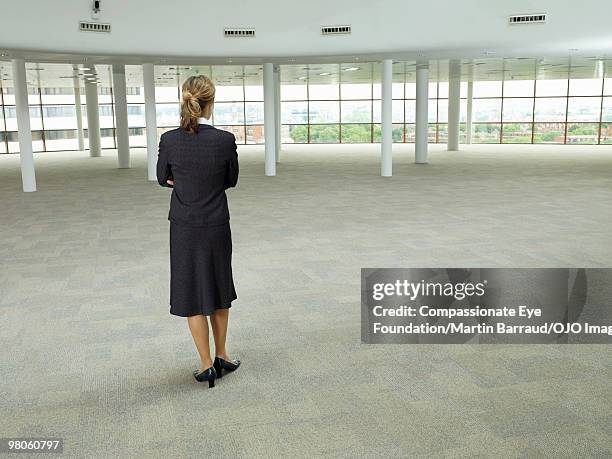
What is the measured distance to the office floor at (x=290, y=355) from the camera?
431 cm

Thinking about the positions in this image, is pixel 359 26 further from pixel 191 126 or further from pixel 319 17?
pixel 191 126

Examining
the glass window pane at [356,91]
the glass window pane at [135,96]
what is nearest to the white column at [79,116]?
the glass window pane at [135,96]

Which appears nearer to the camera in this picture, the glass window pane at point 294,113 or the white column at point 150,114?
the white column at point 150,114

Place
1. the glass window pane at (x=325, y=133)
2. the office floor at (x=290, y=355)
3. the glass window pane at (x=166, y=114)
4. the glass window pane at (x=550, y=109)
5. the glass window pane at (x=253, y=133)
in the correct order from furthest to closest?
1. the glass window pane at (x=166, y=114)
2. the glass window pane at (x=325, y=133)
3. the glass window pane at (x=253, y=133)
4. the glass window pane at (x=550, y=109)
5. the office floor at (x=290, y=355)

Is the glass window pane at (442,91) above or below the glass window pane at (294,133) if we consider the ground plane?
above

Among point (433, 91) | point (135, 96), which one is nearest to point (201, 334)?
point (433, 91)

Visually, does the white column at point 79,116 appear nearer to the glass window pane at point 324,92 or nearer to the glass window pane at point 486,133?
the glass window pane at point 324,92

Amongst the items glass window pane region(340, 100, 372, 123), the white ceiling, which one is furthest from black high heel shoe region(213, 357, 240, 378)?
glass window pane region(340, 100, 372, 123)

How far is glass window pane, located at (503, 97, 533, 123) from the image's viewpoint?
44531 mm

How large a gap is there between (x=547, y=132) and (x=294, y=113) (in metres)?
18.7

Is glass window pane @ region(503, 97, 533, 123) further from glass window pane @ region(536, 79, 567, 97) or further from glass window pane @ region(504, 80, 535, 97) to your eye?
glass window pane @ region(536, 79, 567, 97)

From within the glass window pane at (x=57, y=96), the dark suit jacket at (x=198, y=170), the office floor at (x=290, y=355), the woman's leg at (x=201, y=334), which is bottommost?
the office floor at (x=290, y=355)

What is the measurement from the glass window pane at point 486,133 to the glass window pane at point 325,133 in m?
10.3

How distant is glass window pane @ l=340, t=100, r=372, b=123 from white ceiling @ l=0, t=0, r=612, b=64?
26.4 metres
